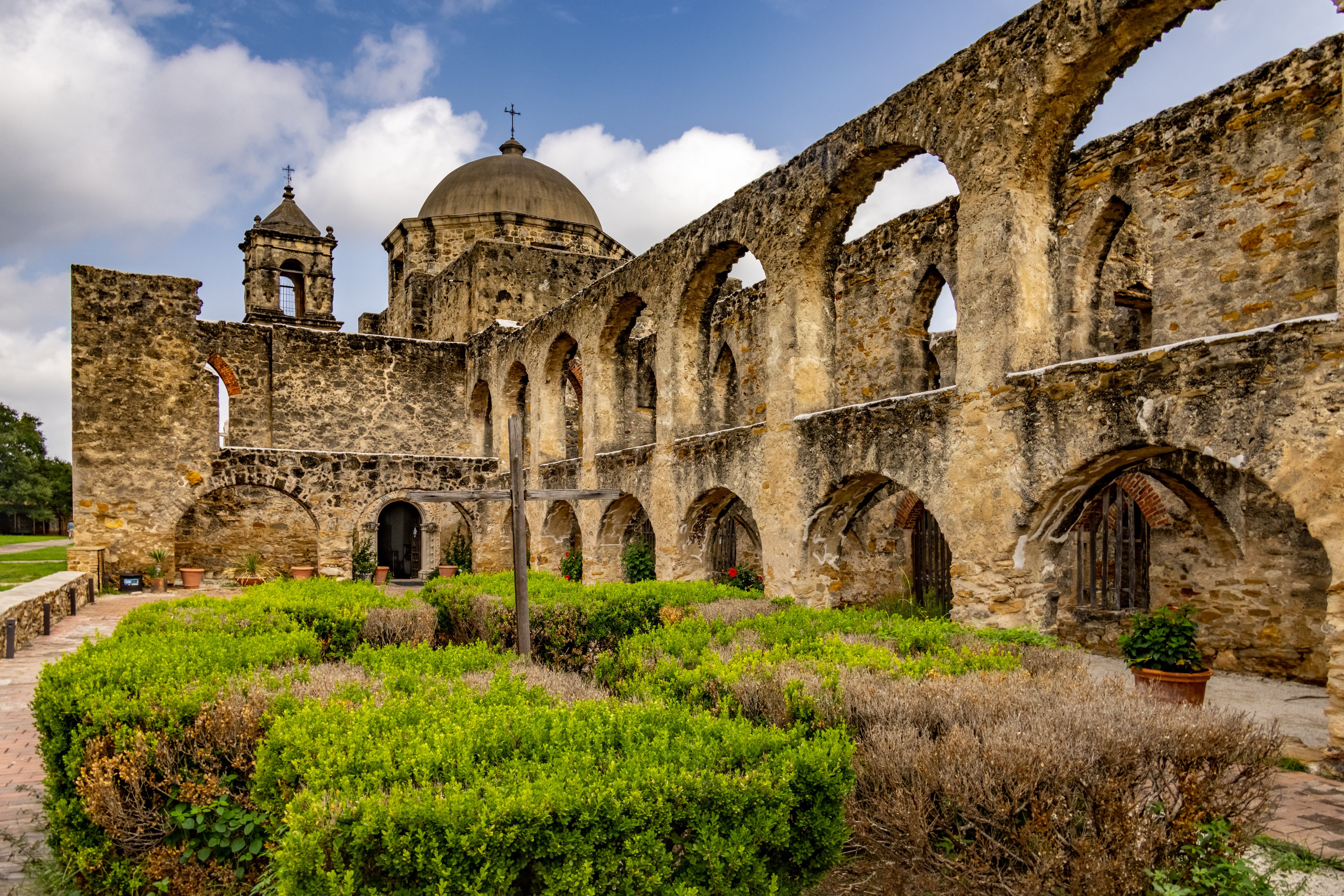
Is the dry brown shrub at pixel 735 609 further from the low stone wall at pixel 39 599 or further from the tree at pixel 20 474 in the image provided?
Answer: the tree at pixel 20 474

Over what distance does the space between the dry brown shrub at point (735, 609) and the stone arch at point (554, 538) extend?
28.6ft

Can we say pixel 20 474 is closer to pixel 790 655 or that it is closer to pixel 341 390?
pixel 341 390

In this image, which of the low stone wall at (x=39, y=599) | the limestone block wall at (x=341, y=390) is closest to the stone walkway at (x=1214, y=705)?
the low stone wall at (x=39, y=599)

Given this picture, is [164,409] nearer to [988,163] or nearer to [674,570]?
[674,570]

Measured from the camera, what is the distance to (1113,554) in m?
10.9

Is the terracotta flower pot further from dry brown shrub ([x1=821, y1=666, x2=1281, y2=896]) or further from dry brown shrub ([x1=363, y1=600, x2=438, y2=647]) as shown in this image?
dry brown shrub ([x1=363, y1=600, x2=438, y2=647])

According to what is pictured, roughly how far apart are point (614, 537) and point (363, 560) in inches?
251

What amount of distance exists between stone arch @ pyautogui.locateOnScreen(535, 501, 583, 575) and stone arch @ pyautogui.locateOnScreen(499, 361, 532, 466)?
180 cm

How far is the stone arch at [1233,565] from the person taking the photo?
8.62m

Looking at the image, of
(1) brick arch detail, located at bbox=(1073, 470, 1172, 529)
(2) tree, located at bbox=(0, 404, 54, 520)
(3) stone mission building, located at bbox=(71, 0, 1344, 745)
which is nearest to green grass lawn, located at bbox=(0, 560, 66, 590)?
(3) stone mission building, located at bbox=(71, 0, 1344, 745)

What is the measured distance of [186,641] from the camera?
17.1 ft

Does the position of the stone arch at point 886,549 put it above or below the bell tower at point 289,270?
below

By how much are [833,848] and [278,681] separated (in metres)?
2.75

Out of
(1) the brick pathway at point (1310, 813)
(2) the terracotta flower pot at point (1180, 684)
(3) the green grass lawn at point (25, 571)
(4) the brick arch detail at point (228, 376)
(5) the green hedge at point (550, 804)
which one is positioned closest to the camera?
(5) the green hedge at point (550, 804)
